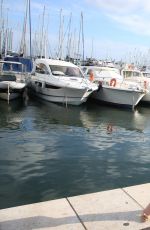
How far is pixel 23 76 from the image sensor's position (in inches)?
835

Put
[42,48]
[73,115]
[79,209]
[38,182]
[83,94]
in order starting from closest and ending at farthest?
[79,209] → [38,182] → [73,115] → [83,94] → [42,48]

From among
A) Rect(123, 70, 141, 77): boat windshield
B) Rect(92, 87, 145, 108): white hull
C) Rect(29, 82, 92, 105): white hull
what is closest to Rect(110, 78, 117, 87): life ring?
Rect(92, 87, 145, 108): white hull

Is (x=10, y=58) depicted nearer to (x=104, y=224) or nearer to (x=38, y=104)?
(x=38, y=104)

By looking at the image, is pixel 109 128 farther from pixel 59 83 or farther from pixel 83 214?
pixel 83 214

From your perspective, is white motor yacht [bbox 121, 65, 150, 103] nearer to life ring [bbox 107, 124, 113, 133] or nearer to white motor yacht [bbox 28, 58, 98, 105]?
white motor yacht [bbox 28, 58, 98, 105]

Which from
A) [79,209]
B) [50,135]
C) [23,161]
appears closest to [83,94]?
[50,135]

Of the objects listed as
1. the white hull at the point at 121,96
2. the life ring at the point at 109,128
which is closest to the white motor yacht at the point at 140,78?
the white hull at the point at 121,96

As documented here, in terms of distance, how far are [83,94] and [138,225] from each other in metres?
14.9

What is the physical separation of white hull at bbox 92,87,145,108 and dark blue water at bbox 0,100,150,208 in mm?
3151

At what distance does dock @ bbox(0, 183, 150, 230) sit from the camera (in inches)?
165

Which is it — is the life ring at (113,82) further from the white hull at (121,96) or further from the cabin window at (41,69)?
the cabin window at (41,69)

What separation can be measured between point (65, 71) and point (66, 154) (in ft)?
38.5

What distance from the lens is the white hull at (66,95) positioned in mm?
18875

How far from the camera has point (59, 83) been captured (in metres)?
18.9
